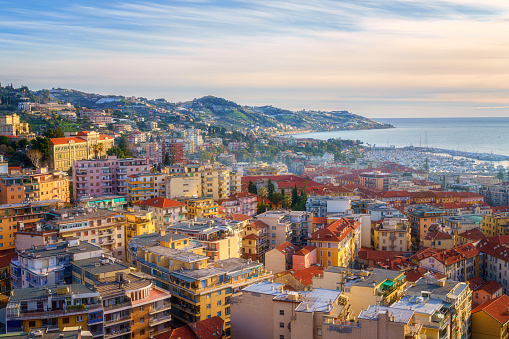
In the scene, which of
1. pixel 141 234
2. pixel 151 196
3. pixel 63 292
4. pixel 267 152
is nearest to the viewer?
pixel 63 292

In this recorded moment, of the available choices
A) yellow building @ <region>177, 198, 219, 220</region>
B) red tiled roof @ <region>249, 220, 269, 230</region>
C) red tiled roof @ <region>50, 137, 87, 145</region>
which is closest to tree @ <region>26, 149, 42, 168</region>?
red tiled roof @ <region>50, 137, 87, 145</region>

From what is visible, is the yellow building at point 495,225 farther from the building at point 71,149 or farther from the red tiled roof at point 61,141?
the red tiled roof at point 61,141

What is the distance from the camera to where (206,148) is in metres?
66.6

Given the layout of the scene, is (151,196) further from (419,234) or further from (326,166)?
(326,166)

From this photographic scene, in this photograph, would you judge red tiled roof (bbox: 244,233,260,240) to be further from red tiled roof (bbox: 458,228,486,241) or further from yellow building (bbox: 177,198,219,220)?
red tiled roof (bbox: 458,228,486,241)

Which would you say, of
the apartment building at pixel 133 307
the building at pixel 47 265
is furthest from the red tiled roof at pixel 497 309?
the building at pixel 47 265

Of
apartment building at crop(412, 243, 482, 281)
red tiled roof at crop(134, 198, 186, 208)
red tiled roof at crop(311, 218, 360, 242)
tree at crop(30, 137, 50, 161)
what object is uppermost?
tree at crop(30, 137, 50, 161)

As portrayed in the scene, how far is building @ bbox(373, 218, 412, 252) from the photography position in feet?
80.6

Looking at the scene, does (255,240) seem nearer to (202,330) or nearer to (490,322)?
(202,330)

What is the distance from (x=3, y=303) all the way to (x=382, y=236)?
1624 centimetres

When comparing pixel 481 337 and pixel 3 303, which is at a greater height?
pixel 3 303

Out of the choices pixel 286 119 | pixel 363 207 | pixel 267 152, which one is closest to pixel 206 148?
pixel 267 152

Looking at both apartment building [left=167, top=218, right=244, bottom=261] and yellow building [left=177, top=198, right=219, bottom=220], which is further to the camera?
yellow building [left=177, top=198, right=219, bottom=220]

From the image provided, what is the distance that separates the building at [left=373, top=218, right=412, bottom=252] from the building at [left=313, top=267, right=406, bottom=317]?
8484mm
